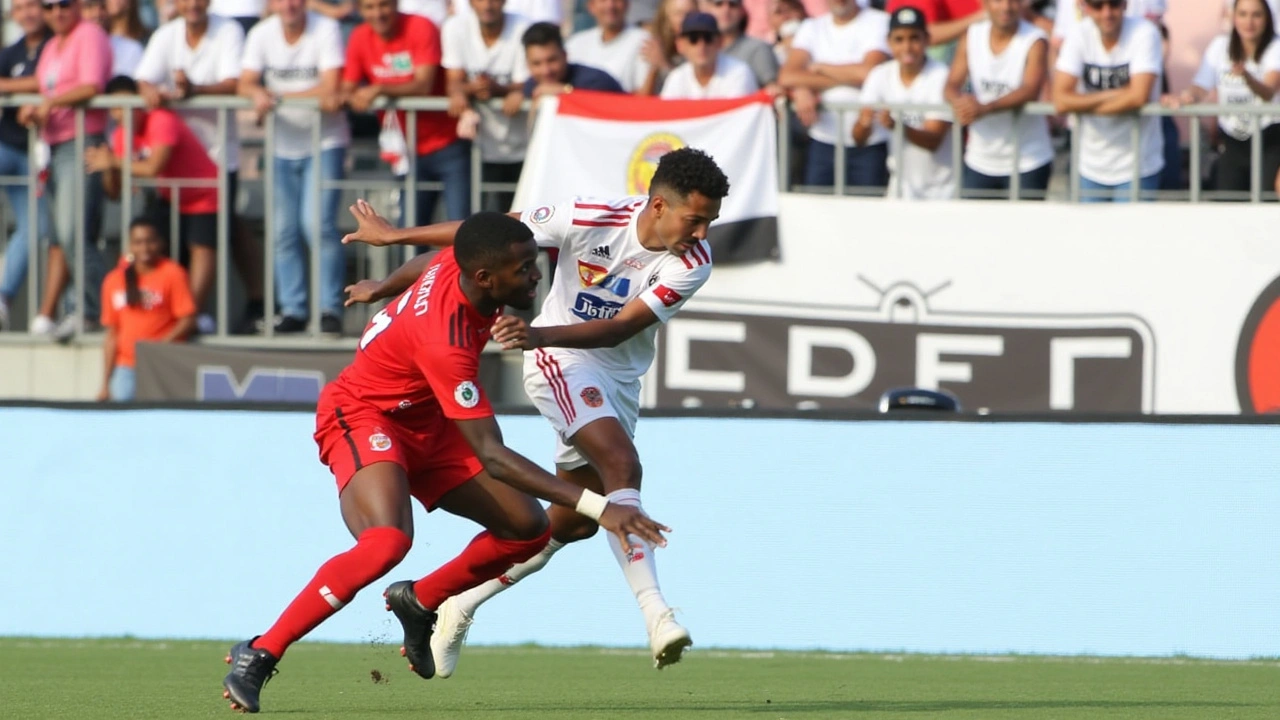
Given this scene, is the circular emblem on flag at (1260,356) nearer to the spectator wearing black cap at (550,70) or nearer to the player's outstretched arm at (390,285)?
the spectator wearing black cap at (550,70)

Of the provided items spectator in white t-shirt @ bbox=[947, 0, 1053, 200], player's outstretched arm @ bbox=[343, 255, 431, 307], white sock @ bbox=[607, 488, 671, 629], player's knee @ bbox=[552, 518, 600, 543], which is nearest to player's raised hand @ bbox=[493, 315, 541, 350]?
white sock @ bbox=[607, 488, 671, 629]

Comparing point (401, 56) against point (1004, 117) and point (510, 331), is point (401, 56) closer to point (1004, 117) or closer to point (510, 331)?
point (1004, 117)

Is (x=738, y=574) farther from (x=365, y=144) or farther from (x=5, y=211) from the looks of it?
(x=5, y=211)

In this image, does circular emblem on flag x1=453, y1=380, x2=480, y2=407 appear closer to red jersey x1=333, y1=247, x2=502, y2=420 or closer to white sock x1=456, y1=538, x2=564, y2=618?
red jersey x1=333, y1=247, x2=502, y2=420

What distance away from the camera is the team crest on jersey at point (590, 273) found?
786 centimetres

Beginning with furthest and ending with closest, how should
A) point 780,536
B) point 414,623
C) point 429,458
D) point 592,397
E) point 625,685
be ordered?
1. point 780,536
2. point 625,685
3. point 592,397
4. point 414,623
5. point 429,458

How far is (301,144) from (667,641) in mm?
7108

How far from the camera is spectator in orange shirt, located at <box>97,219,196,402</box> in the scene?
42.0ft

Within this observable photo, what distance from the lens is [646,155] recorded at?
12.2 m

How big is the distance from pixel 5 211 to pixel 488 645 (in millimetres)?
5232

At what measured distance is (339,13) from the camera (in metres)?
14.8

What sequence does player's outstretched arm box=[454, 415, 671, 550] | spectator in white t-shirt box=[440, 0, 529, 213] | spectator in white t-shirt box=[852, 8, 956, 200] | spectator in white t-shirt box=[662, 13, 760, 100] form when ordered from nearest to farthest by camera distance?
Answer: player's outstretched arm box=[454, 415, 671, 550] < spectator in white t-shirt box=[852, 8, 956, 200] < spectator in white t-shirt box=[662, 13, 760, 100] < spectator in white t-shirt box=[440, 0, 529, 213]

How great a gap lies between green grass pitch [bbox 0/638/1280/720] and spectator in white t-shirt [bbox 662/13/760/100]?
3855 millimetres

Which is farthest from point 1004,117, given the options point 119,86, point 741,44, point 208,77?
point 119,86
